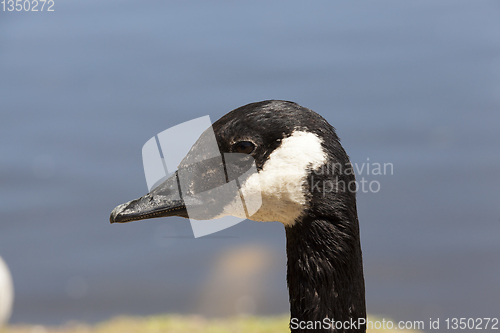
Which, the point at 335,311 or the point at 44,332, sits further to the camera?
the point at 44,332

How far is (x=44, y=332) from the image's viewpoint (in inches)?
169

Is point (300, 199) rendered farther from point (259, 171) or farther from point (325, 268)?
point (325, 268)

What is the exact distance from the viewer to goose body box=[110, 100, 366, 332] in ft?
5.54

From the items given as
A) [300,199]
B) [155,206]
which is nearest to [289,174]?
[300,199]

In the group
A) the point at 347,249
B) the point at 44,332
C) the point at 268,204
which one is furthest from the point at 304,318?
the point at 44,332

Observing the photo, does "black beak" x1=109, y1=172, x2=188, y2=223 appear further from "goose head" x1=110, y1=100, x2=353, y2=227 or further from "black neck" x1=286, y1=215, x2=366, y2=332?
"black neck" x1=286, y1=215, x2=366, y2=332

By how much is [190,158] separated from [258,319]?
9.75 feet

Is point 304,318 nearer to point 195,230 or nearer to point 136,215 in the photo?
point 195,230

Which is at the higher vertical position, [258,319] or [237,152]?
[237,152]

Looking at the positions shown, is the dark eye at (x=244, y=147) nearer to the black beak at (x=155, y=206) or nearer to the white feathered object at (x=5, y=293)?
the black beak at (x=155, y=206)

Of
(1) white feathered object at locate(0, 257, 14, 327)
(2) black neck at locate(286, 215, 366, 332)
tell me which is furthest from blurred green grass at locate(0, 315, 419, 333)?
(2) black neck at locate(286, 215, 366, 332)

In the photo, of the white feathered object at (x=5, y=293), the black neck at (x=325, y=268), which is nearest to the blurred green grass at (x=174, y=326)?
the white feathered object at (x=5, y=293)

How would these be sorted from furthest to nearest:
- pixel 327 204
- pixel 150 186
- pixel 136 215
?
pixel 150 186, pixel 136 215, pixel 327 204

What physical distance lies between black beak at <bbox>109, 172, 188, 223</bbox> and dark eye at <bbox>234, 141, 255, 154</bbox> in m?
0.30
